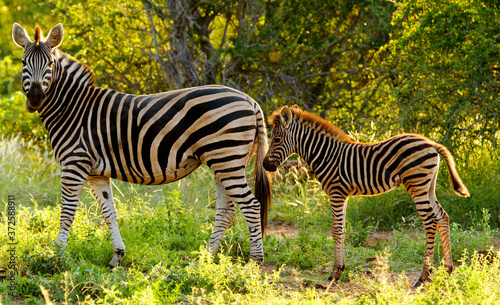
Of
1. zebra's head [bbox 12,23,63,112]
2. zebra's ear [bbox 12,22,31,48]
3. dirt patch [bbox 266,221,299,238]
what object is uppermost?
zebra's ear [bbox 12,22,31,48]

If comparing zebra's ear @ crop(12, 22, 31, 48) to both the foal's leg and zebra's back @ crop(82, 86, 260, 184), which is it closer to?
zebra's back @ crop(82, 86, 260, 184)

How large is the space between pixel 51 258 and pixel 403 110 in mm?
5241

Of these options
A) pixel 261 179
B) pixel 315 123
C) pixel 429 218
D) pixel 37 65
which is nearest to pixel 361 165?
pixel 315 123

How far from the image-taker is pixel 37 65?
5328 mm

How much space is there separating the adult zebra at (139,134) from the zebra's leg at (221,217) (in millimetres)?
192

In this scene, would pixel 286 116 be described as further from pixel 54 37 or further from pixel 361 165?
pixel 54 37

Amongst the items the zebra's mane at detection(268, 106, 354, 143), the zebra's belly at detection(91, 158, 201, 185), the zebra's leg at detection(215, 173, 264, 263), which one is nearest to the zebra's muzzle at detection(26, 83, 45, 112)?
the zebra's belly at detection(91, 158, 201, 185)

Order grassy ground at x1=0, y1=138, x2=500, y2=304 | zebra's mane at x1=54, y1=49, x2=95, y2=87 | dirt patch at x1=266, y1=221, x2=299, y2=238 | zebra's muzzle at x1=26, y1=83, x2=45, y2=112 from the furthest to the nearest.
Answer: dirt patch at x1=266, y1=221, x2=299, y2=238 → zebra's mane at x1=54, y1=49, x2=95, y2=87 → zebra's muzzle at x1=26, y1=83, x2=45, y2=112 → grassy ground at x1=0, y1=138, x2=500, y2=304

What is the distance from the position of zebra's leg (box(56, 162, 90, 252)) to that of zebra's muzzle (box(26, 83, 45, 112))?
700 millimetres

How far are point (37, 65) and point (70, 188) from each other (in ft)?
4.28

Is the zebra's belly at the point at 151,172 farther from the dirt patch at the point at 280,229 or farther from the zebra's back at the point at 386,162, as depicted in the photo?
the dirt patch at the point at 280,229

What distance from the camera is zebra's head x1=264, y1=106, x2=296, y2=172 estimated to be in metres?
5.49

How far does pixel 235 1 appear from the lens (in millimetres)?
10539

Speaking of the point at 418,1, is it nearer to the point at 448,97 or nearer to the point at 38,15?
the point at 448,97
